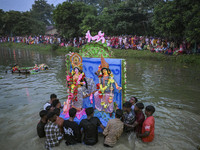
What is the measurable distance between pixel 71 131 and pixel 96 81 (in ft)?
6.08

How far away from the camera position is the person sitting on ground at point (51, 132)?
413 cm

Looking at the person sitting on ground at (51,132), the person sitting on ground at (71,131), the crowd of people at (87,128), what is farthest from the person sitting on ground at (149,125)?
the person sitting on ground at (51,132)

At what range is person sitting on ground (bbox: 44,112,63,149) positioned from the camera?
4.13 meters

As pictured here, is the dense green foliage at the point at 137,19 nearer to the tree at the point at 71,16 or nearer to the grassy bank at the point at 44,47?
the tree at the point at 71,16

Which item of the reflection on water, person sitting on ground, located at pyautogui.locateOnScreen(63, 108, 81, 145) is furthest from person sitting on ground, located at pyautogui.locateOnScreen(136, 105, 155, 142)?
person sitting on ground, located at pyautogui.locateOnScreen(63, 108, 81, 145)

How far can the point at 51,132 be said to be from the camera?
415 centimetres

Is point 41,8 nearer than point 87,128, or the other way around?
point 87,128

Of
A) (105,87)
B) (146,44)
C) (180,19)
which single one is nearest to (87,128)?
(105,87)

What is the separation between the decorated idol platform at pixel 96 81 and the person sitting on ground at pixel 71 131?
2.26 ft

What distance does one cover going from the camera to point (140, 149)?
13.7ft

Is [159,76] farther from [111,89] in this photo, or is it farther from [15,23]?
[15,23]

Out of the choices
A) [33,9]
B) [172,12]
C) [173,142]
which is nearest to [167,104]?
[173,142]

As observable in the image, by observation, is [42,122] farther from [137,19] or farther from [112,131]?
[137,19]

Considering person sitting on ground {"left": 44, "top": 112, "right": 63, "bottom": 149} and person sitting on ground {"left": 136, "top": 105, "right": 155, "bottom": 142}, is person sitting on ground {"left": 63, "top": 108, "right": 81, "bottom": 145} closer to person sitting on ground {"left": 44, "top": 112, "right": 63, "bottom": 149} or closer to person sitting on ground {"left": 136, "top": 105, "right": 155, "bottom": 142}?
person sitting on ground {"left": 44, "top": 112, "right": 63, "bottom": 149}
